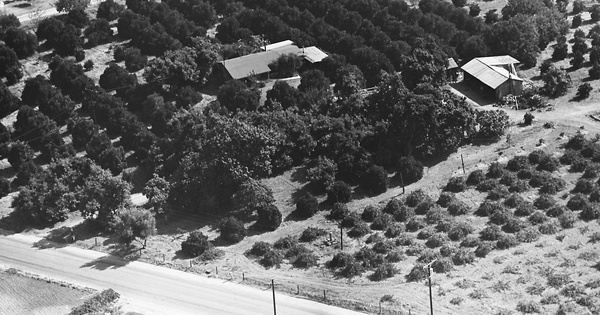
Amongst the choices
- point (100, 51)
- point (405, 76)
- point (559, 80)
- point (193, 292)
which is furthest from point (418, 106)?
point (100, 51)

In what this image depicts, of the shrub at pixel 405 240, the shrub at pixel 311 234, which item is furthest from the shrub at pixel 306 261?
the shrub at pixel 405 240

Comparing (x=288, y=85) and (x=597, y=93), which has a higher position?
(x=288, y=85)

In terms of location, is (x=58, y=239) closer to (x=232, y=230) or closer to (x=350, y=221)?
(x=232, y=230)

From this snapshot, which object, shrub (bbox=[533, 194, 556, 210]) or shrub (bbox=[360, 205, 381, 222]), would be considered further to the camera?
shrub (bbox=[360, 205, 381, 222])

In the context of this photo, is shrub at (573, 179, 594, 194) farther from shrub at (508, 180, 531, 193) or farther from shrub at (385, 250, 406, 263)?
shrub at (385, 250, 406, 263)

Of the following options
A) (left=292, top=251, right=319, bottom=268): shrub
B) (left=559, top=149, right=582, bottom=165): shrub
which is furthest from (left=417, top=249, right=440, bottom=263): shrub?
(left=559, top=149, right=582, bottom=165): shrub

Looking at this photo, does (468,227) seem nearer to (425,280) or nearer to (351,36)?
(425,280)

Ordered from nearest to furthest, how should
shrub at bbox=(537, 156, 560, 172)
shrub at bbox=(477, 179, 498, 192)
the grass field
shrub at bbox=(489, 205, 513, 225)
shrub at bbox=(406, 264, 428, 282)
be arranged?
shrub at bbox=(406, 264, 428, 282) → the grass field → shrub at bbox=(489, 205, 513, 225) → shrub at bbox=(477, 179, 498, 192) → shrub at bbox=(537, 156, 560, 172)
